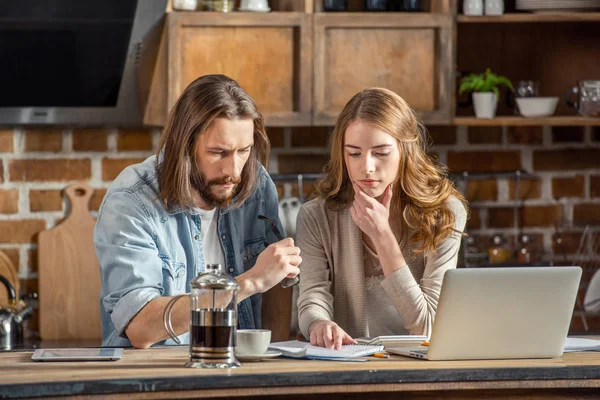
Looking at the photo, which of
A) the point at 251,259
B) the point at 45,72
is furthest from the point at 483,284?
the point at 45,72

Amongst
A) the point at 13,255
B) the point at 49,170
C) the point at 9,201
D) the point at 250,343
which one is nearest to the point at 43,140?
the point at 49,170

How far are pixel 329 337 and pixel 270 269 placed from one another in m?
0.19

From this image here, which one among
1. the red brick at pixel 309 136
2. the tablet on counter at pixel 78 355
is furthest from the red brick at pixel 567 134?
the tablet on counter at pixel 78 355

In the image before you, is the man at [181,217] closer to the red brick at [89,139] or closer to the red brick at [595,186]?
the red brick at [89,139]

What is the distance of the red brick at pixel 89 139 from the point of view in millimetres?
3320

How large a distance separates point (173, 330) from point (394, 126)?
2.44 feet

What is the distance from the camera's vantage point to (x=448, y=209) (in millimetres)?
2447

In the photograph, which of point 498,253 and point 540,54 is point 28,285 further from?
point 540,54

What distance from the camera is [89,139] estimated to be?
10.9 feet

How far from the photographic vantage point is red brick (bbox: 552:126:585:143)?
3670mm

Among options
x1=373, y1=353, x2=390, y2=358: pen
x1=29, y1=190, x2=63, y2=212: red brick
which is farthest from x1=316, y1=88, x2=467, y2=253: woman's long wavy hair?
x1=29, y1=190, x2=63, y2=212: red brick

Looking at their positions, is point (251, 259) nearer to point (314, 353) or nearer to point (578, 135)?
point (314, 353)

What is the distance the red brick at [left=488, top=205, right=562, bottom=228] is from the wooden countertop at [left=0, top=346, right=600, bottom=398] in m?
1.75

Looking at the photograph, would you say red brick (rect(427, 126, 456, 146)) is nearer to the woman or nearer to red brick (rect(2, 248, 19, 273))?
the woman
